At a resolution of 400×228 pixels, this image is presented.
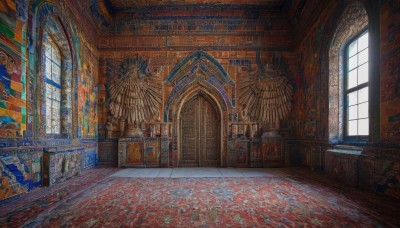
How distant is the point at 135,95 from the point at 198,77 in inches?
99.6

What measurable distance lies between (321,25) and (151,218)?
7.04 m

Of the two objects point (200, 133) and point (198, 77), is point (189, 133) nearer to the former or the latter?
point (200, 133)

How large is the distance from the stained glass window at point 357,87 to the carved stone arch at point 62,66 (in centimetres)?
768

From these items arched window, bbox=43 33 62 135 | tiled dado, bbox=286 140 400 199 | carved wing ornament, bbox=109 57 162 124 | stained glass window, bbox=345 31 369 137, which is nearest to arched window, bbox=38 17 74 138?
arched window, bbox=43 33 62 135

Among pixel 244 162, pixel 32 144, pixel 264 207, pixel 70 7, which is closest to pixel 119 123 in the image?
pixel 32 144

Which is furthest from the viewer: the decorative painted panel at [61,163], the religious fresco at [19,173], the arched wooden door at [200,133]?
the arched wooden door at [200,133]

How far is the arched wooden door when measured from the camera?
8047 millimetres

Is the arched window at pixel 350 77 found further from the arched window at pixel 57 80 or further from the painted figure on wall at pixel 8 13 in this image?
the arched window at pixel 57 80

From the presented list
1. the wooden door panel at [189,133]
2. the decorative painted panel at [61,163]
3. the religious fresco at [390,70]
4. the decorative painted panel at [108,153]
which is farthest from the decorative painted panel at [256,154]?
the decorative painted panel at [61,163]

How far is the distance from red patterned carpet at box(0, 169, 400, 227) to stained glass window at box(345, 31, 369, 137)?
1766 millimetres

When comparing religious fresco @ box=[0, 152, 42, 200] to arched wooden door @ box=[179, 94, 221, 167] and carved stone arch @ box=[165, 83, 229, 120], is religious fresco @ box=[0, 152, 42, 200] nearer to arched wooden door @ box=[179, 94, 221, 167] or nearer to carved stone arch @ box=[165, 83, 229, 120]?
carved stone arch @ box=[165, 83, 229, 120]

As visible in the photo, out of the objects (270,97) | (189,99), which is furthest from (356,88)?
(189,99)

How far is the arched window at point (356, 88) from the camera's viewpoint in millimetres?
4949

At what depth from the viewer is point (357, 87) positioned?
5.24 metres
